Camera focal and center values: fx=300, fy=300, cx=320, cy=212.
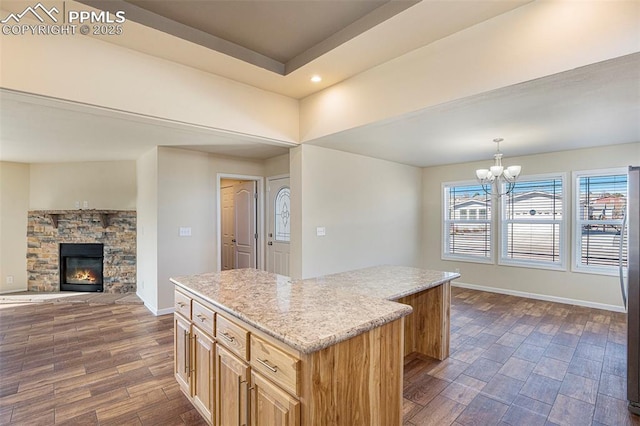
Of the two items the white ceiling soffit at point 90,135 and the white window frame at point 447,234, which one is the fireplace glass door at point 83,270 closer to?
the white ceiling soffit at point 90,135

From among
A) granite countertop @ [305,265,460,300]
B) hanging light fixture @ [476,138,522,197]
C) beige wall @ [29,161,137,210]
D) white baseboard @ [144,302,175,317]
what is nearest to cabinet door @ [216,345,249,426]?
granite countertop @ [305,265,460,300]

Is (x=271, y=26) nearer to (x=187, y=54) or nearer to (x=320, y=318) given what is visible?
(x=187, y=54)

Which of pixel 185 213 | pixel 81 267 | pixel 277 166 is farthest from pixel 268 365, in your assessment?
pixel 81 267

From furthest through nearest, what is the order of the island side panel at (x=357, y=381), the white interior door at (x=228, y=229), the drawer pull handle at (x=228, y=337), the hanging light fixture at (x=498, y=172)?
the white interior door at (x=228, y=229) → the hanging light fixture at (x=498, y=172) → the drawer pull handle at (x=228, y=337) → the island side panel at (x=357, y=381)

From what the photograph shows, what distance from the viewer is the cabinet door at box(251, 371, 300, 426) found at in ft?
4.04

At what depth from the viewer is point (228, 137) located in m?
3.59

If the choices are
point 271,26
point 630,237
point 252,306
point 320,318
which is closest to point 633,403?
point 630,237

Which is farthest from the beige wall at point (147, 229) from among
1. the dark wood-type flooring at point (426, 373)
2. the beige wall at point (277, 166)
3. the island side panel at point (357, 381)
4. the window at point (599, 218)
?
the window at point (599, 218)

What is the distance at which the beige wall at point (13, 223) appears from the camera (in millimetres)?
5605

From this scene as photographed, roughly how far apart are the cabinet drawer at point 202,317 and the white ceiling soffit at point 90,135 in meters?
1.91

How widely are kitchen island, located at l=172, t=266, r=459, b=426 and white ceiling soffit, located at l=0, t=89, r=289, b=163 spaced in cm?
188

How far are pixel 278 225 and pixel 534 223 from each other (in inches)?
177

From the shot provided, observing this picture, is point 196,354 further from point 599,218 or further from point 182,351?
point 599,218

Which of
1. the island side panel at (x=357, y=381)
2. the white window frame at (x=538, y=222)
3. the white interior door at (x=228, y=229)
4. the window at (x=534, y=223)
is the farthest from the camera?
the white interior door at (x=228, y=229)
